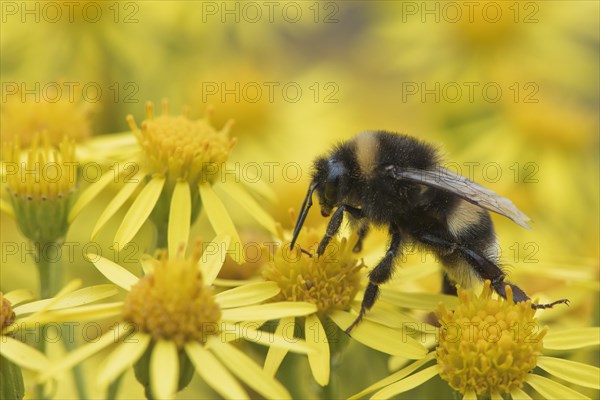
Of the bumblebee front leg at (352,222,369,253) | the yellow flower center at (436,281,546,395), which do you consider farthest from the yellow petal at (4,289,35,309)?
the yellow flower center at (436,281,546,395)

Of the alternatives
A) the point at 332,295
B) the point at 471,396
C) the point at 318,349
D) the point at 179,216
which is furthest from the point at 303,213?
the point at 471,396

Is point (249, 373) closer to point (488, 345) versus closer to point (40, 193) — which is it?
point (488, 345)

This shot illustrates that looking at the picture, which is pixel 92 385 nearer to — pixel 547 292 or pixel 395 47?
pixel 547 292

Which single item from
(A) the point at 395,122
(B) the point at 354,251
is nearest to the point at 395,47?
(A) the point at 395,122

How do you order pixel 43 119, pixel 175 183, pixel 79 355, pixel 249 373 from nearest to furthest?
pixel 79 355 < pixel 249 373 < pixel 175 183 < pixel 43 119

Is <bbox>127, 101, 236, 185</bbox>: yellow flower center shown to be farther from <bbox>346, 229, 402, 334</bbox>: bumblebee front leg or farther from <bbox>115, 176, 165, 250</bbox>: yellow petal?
<bbox>346, 229, 402, 334</bbox>: bumblebee front leg

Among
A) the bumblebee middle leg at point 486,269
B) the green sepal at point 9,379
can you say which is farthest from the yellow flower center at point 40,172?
the bumblebee middle leg at point 486,269
